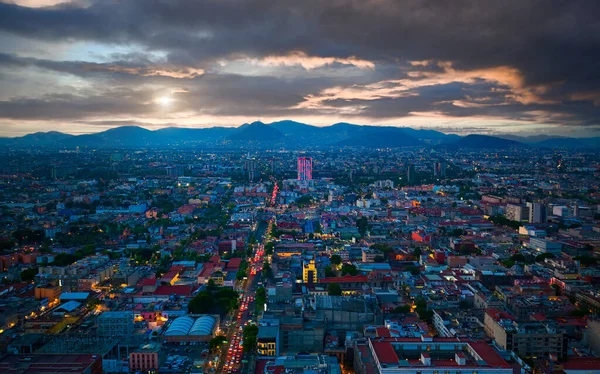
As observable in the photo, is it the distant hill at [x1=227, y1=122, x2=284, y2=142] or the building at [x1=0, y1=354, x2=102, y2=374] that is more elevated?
the distant hill at [x1=227, y1=122, x2=284, y2=142]

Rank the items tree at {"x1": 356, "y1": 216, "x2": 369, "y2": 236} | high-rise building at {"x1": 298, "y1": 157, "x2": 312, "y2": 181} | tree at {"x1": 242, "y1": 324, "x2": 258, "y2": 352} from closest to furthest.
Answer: tree at {"x1": 242, "y1": 324, "x2": 258, "y2": 352}
tree at {"x1": 356, "y1": 216, "x2": 369, "y2": 236}
high-rise building at {"x1": 298, "y1": 157, "x2": 312, "y2": 181}

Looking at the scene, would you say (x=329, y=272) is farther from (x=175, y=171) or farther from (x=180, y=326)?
(x=175, y=171)

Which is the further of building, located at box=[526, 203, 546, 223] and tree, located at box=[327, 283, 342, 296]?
building, located at box=[526, 203, 546, 223]

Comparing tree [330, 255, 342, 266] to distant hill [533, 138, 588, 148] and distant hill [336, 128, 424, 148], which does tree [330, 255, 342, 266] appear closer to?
distant hill [533, 138, 588, 148]

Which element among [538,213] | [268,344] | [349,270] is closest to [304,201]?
[538,213]

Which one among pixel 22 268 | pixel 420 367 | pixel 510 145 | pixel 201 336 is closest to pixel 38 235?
pixel 22 268

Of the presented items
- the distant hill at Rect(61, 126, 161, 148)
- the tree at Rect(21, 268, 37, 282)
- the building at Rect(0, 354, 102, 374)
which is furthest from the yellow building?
the distant hill at Rect(61, 126, 161, 148)

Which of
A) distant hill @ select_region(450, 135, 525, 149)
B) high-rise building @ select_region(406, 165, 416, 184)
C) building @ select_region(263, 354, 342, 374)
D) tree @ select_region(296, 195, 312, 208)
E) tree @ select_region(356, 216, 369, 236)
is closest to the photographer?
building @ select_region(263, 354, 342, 374)
